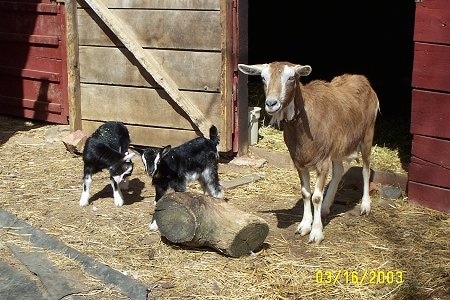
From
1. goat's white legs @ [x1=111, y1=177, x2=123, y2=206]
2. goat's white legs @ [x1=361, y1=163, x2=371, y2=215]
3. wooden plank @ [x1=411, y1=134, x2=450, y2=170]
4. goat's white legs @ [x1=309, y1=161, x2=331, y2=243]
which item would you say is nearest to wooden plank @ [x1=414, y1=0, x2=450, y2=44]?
wooden plank @ [x1=411, y1=134, x2=450, y2=170]

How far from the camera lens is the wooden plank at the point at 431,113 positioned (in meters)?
6.87

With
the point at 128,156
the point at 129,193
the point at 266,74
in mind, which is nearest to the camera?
the point at 266,74

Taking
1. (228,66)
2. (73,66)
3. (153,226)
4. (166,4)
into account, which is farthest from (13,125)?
(153,226)

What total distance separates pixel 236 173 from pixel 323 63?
5986 mm

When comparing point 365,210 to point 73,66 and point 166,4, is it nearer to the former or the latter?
point 166,4

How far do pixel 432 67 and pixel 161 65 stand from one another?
3.42m

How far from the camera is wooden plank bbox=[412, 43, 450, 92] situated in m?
6.77

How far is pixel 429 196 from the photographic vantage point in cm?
719

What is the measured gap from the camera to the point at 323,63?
45.8 ft

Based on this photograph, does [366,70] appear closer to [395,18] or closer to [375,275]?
[395,18]

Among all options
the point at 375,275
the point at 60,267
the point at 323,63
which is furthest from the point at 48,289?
the point at 323,63

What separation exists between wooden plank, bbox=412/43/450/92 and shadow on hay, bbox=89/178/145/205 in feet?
10.3

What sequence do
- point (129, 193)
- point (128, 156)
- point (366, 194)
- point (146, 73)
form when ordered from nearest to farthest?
point (366, 194)
point (128, 156)
point (129, 193)
point (146, 73)

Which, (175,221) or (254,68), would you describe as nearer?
(254,68)
